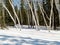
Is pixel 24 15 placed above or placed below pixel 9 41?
below

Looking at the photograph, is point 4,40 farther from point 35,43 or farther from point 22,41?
point 35,43

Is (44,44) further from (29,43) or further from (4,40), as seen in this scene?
(4,40)

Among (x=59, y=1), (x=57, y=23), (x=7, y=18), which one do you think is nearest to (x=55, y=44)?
(x=59, y=1)

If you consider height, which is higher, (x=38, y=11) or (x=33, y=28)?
(x=38, y=11)

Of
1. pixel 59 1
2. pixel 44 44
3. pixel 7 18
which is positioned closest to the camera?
pixel 44 44

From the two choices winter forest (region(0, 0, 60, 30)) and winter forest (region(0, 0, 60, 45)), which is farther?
winter forest (region(0, 0, 60, 30))

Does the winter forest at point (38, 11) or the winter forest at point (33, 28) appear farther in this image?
the winter forest at point (38, 11)

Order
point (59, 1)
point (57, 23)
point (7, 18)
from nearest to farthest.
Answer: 1. point (59, 1)
2. point (57, 23)
3. point (7, 18)

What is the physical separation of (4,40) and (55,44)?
55cm

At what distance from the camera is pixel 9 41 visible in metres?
1.69

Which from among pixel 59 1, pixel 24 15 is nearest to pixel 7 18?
pixel 24 15

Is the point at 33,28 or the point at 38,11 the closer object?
the point at 33,28

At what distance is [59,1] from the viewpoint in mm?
7352

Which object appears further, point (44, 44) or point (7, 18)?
point (7, 18)
